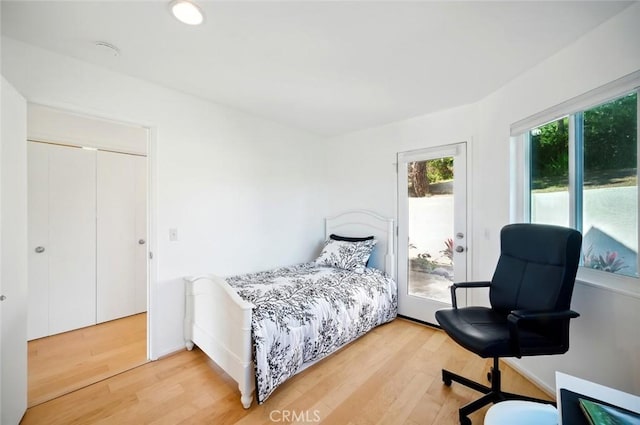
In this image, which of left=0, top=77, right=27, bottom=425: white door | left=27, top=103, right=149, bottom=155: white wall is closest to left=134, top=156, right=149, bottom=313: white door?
left=27, top=103, right=149, bottom=155: white wall

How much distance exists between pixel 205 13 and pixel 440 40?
55.0 inches

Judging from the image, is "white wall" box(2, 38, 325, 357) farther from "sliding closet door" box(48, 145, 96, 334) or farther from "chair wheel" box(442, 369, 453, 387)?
"chair wheel" box(442, 369, 453, 387)

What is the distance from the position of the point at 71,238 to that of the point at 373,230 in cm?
339

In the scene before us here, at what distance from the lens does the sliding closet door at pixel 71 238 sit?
265cm

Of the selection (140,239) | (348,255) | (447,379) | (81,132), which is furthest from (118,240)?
(447,379)

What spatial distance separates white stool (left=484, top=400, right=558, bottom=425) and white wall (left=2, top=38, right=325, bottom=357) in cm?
233

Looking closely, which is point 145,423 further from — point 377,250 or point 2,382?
point 377,250

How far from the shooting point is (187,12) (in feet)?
4.51

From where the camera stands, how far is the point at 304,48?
1.70m

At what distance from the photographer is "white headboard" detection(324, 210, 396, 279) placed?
3096 millimetres

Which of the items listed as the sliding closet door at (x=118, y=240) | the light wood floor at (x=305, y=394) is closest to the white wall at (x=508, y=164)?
the light wood floor at (x=305, y=394)

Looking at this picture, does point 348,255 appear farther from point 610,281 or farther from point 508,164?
point 610,281

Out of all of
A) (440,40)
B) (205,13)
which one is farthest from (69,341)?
(440,40)

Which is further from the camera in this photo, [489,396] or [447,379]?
[447,379]
